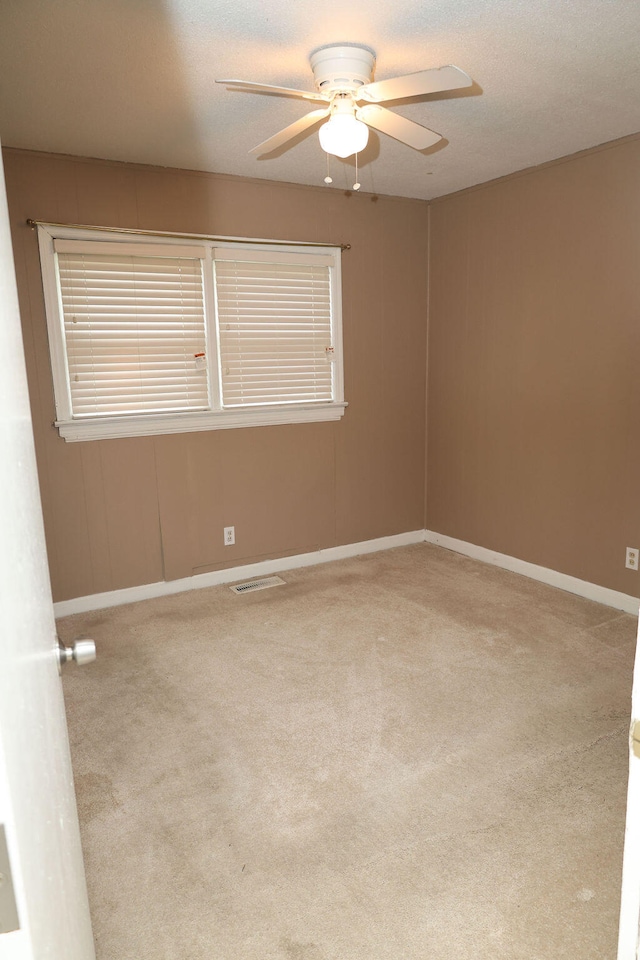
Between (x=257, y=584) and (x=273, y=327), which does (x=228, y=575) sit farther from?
(x=273, y=327)

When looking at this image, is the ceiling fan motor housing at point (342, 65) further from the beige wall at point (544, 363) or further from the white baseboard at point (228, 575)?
the white baseboard at point (228, 575)

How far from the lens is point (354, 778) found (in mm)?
2229

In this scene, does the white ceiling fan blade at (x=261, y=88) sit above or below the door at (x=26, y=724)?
above

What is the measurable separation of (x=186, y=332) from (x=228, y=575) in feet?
5.26

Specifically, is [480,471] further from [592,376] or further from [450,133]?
[450,133]

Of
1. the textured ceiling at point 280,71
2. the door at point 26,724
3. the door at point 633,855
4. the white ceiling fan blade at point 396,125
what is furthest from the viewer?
the white ceiling fan blade at point 396,125

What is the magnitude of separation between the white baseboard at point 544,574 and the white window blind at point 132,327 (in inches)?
84.8

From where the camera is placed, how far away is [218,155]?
3418 millimetres

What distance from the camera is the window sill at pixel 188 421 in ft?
11.7

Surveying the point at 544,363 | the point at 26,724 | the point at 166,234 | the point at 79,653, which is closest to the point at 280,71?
the point at 166,234

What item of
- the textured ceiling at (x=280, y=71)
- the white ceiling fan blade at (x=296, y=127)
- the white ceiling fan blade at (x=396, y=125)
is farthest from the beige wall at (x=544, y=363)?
the white ceiling fan blade at (x=296, y=127)

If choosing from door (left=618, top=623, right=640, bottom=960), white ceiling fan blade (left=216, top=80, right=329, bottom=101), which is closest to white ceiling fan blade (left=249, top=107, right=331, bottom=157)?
white ceiling fan blade (left=216, top=80, right=329, bottom=101)

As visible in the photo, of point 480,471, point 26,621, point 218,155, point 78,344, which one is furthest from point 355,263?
point 26,621

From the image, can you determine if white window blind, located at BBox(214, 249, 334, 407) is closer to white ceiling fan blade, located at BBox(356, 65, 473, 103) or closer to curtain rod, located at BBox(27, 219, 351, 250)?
curtain rod, located at BBox(27, 219, 351, 250)
